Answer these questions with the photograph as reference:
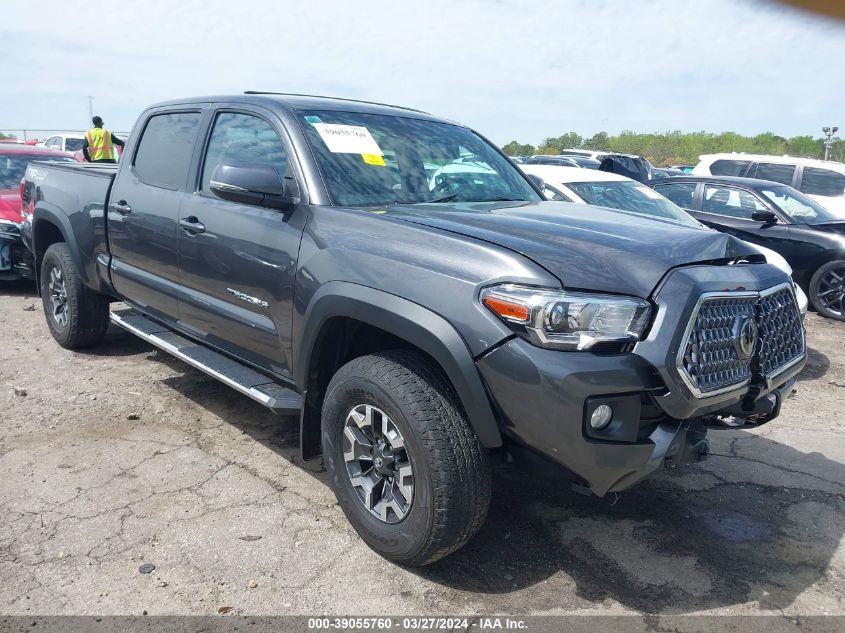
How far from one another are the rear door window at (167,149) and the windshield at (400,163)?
1.01 meters

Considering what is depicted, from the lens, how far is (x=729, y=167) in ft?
40.0

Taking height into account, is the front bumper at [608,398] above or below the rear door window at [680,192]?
below

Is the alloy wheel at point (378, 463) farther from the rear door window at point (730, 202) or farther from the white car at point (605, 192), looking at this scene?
the rear door window at point (730, 202)

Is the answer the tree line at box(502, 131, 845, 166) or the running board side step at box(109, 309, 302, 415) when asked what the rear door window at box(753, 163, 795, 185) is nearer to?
the running board side step at box(109, 309, 302, 415)

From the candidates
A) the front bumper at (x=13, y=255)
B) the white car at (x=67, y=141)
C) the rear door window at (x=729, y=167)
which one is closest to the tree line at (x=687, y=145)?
the white car at (x=67, y=141)

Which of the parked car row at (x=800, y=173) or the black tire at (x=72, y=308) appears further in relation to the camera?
the parked car row at (x=800, y=173)

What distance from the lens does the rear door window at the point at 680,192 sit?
29.6ft

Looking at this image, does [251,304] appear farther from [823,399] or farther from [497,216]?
[823,399]

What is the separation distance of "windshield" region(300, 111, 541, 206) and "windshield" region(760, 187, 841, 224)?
564cm

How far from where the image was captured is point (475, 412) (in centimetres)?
265

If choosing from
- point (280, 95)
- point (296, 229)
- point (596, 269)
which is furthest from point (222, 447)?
point (596, 269)

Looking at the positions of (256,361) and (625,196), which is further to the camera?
(625,196)

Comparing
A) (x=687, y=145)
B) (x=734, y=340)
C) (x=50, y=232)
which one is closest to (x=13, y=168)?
(x=50, y=232)

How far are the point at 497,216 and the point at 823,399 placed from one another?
12.0ft
